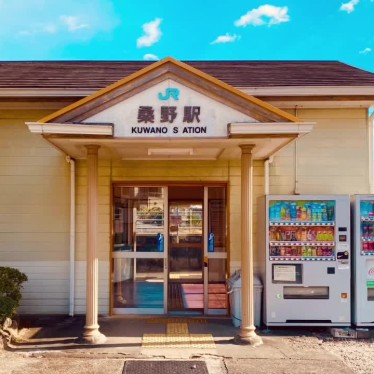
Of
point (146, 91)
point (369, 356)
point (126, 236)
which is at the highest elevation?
point (146, 91)

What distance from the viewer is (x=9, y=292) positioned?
671cm

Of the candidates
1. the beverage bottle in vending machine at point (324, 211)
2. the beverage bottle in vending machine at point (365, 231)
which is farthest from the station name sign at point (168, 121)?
the beverage bottle in vending machine at point (365, 231)

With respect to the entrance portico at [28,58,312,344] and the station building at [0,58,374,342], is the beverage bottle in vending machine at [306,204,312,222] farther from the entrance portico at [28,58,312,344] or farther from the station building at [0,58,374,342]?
the entrance portico at [28,58,312,344]

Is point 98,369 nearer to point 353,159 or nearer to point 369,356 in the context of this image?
point 369,356

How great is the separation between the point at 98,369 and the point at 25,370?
0.92 meters

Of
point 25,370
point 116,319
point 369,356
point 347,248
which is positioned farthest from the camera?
point 116,319

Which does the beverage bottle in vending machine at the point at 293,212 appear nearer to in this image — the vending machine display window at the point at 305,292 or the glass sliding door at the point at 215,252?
the vending machine display window at the point at 305,292

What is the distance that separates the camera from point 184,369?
5371mm

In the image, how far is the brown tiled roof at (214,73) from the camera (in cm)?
805

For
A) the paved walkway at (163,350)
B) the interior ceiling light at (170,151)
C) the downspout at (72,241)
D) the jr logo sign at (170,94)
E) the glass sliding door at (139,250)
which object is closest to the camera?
the paved walkway at (163,350)

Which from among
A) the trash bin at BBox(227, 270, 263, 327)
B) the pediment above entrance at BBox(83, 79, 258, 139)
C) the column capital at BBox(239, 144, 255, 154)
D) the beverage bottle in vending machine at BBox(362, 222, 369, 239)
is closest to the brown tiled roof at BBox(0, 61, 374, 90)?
the column capital at BBox(239, 144, 255, 154)

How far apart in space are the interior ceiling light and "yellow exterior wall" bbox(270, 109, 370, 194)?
76.3 inches

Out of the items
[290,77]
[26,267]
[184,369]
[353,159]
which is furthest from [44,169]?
[353,159]

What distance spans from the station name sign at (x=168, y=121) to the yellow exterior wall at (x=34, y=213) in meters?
2.68
